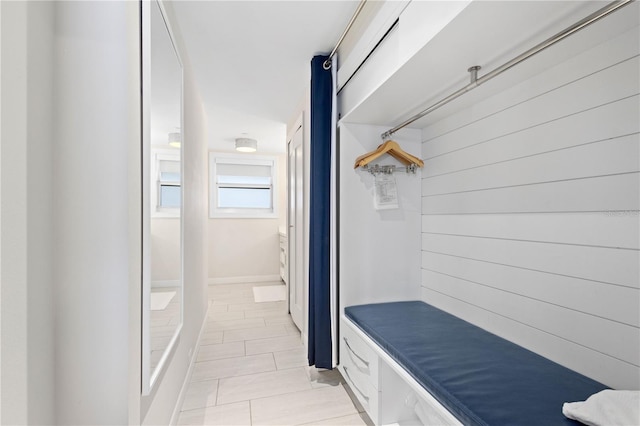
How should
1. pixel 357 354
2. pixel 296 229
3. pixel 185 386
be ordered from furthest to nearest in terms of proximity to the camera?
pixel 296 229 < pixel 185 386 < pixel 357 354

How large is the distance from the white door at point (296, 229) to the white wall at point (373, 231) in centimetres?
81

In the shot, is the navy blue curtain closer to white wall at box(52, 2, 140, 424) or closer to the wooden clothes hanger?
the wooden clothes hanger

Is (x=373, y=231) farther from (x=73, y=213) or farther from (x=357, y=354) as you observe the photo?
(x=73, y=213)

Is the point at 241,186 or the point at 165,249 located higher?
the point at 241,186

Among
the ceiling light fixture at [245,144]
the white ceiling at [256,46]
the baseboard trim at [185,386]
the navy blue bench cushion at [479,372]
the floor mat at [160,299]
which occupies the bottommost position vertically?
the baseboard trim at [185,386]

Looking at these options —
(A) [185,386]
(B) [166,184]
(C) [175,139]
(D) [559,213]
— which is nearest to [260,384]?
(A) [185,386]

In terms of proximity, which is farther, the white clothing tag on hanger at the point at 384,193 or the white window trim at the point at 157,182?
the white clothing tag on hanger at the point at 384,193

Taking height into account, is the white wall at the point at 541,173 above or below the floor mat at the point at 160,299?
above

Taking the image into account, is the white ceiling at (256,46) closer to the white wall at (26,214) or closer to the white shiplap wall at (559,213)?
the white shiplap wall at (559,213)

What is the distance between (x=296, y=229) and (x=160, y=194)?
183 cm

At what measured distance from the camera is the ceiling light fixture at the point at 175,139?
1492 millimetres

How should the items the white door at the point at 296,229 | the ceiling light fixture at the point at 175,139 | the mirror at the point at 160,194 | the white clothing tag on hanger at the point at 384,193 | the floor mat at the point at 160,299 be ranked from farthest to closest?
the white door at the point at 296,229, the white clothing tag on hanger at the point at 384,193, the ceiling light fixture at the point at 175,139, the floor mat at the point at 160,299, the mirror at the point at 160,194

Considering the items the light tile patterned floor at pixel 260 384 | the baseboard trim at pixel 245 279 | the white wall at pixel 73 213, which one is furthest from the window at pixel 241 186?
the white wall at pixel 73 213

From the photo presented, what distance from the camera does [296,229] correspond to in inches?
121
